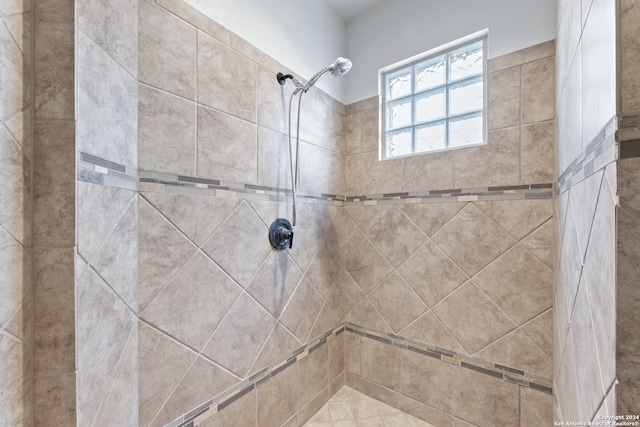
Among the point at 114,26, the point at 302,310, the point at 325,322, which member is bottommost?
the point at 325,322

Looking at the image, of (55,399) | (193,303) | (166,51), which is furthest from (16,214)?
(166,51)

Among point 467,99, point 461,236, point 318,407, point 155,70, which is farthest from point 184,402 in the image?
point 467,99

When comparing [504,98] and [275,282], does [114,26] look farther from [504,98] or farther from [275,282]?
[504,98]

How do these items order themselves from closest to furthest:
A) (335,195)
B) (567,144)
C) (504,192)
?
(567,144), (504,192), (335,195)

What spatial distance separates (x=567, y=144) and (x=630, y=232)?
594mm

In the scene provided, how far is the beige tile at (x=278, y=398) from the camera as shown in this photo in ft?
3.78

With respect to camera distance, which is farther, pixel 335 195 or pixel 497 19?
pixel 335 195

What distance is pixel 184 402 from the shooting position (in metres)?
0.89

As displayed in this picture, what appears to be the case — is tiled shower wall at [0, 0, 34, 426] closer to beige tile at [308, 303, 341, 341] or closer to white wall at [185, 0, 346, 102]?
white wall at [185, 0, 346, 102]

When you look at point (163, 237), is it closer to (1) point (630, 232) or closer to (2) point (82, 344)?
(2) point (82, 344)

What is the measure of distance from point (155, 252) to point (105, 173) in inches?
11.0

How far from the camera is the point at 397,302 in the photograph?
1.46 metres

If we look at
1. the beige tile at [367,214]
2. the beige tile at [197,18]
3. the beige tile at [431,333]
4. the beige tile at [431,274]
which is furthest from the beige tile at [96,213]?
the beige tile at [431,333]

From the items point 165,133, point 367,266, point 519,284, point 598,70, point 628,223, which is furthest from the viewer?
point 367,266
